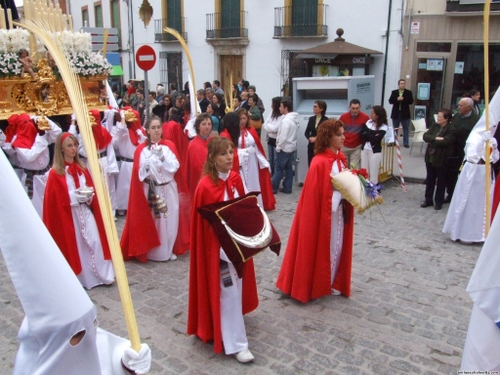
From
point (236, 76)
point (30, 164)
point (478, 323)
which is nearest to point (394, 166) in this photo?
point (30, 164)

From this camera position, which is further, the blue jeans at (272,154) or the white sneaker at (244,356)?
the blue jeans at (272,154)

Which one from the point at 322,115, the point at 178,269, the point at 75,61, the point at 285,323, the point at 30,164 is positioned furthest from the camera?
the point at 322,115

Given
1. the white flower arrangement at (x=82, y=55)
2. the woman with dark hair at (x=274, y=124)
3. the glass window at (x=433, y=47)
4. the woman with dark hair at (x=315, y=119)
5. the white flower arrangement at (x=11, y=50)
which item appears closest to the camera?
the white flower arrangement at (x=11, y=50)

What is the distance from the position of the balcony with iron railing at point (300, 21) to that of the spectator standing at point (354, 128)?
1011 cm

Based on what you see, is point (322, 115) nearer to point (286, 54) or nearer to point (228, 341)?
point (228, 341)

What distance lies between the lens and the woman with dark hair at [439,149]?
8.00 m

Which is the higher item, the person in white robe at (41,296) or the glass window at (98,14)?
the glass window at (98,14)

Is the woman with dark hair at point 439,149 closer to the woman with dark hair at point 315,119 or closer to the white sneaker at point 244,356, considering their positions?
the woman with dark hair at point 315,119

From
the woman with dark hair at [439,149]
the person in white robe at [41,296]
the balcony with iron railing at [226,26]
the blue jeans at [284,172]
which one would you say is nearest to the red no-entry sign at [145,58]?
the blue jeans at [284,172]

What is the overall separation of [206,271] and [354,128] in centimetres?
581

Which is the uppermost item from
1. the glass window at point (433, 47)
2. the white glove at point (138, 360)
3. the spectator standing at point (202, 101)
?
the glass window at point (433, 47)

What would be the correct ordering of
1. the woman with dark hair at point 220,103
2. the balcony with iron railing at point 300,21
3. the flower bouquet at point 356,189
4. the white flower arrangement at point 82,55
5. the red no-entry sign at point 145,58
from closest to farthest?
the flower bouquet at point 356,189
the white flower arrangement at point 82,55
the red no-entry sign at point 145,58
the woman with dark hair at point 220,103
the balcony with iron railing at point 300,21

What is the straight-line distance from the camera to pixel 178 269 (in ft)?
20.1

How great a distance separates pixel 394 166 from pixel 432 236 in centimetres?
430
